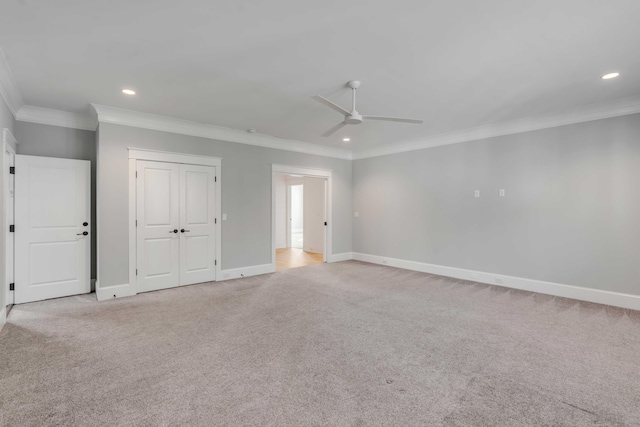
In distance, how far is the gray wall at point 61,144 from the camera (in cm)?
412

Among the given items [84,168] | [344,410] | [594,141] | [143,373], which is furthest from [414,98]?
[84,168]

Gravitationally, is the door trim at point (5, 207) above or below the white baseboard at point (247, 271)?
above

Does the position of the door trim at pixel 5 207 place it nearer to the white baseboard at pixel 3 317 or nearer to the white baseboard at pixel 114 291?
the white baseboard at pixel 3 317

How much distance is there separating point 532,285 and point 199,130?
591cm

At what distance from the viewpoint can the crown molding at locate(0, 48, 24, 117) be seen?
112 inches

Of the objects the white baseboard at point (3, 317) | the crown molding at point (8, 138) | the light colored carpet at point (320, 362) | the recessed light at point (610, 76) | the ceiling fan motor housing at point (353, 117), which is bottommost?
the light colored carpet at point (320, 362)

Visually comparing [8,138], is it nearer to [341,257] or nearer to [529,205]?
[341,257]

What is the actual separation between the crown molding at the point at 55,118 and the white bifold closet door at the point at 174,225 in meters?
1.11

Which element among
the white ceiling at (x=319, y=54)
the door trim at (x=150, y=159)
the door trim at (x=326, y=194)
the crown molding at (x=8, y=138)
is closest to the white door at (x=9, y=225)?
the crown molding at (x=8, y=138)

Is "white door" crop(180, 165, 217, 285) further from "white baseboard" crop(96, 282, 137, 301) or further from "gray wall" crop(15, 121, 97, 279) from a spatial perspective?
"gray wall" crop(15, 121, 97, 279)

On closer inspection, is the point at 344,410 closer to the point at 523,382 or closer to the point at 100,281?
the point at 523,382

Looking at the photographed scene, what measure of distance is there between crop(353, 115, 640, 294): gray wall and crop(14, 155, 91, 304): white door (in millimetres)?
5478

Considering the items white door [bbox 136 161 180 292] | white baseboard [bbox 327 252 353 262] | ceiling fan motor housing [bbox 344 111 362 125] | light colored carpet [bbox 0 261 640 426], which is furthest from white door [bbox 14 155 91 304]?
white baseboard [bbox 327 252 353 262]

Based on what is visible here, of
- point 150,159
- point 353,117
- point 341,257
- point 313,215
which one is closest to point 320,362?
point 353,117
